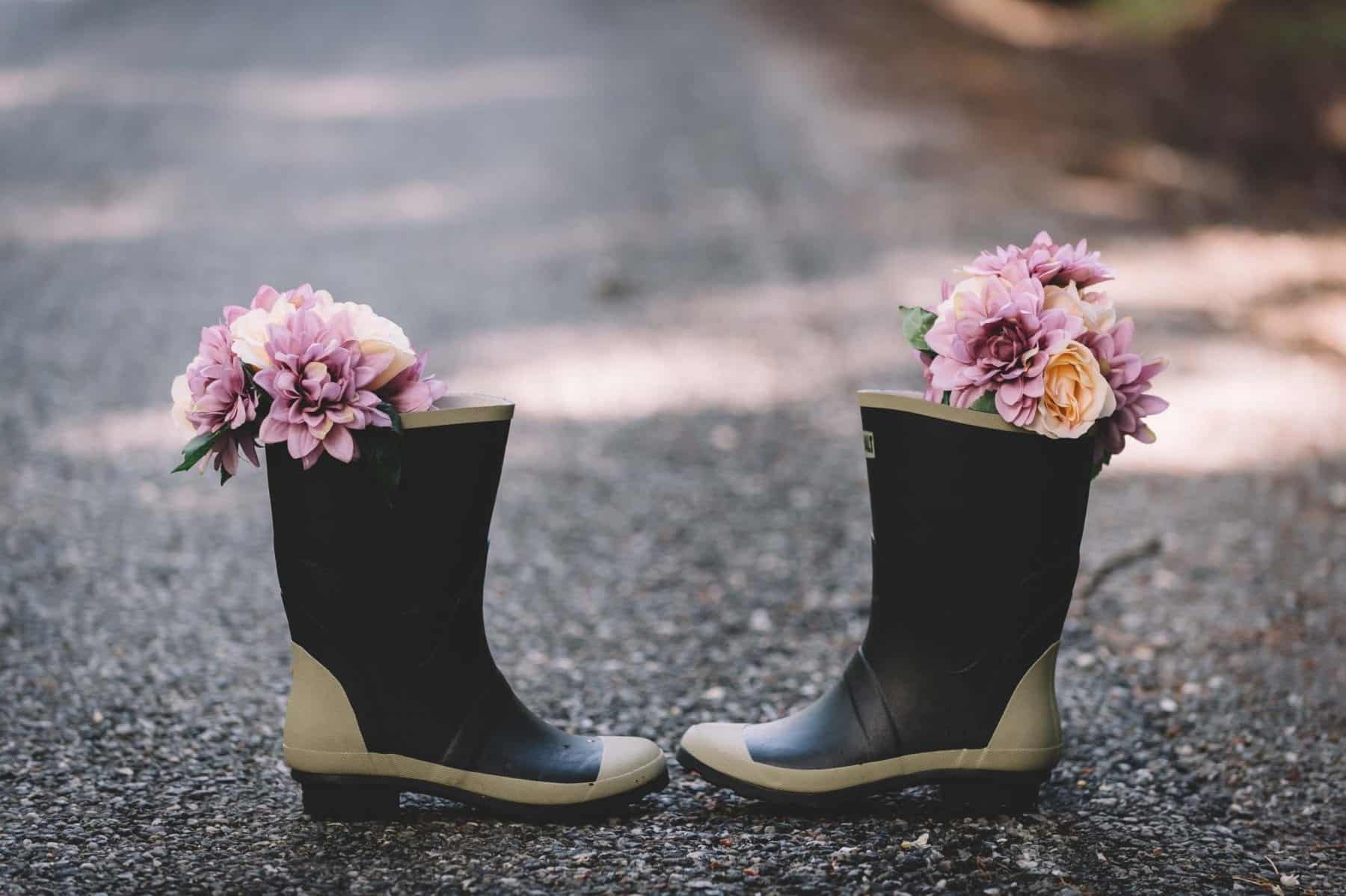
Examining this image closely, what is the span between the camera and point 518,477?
3.21 meters

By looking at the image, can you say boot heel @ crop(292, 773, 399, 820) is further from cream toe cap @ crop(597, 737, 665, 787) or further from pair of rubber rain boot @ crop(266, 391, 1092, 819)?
cream toe cap @ crop(597, 737, 665, 787)

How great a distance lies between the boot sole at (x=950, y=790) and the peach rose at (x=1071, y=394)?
48 centimetres

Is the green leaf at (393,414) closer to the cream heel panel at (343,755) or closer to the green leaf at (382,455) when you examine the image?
the green leaf at (382,455)

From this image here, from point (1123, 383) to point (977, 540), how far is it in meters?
0.27

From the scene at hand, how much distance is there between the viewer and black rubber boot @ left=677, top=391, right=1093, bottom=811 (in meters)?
1.56

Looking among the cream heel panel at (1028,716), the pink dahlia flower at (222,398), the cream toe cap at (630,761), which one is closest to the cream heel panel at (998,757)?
the cream heel panel at (1028,716)

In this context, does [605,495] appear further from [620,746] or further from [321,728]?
[321,728]

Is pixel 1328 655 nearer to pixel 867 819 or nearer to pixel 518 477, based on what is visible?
pixel 867 819

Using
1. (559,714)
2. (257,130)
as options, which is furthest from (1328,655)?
(257,130)

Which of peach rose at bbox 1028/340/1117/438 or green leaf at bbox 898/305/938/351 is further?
green leaf at bbox 898/305/938/351

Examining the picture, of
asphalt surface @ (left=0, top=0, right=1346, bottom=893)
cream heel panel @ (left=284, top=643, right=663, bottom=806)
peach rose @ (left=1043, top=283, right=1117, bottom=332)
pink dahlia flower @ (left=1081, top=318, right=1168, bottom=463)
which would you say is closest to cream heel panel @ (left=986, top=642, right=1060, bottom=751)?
asphalt surface @ (left=0, top=0, right=1346, bottom=893)

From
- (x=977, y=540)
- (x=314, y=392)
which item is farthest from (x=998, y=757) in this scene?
(x=314, y=392)

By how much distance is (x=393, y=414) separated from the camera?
151 centimetres

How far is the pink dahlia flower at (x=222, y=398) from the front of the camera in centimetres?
150
